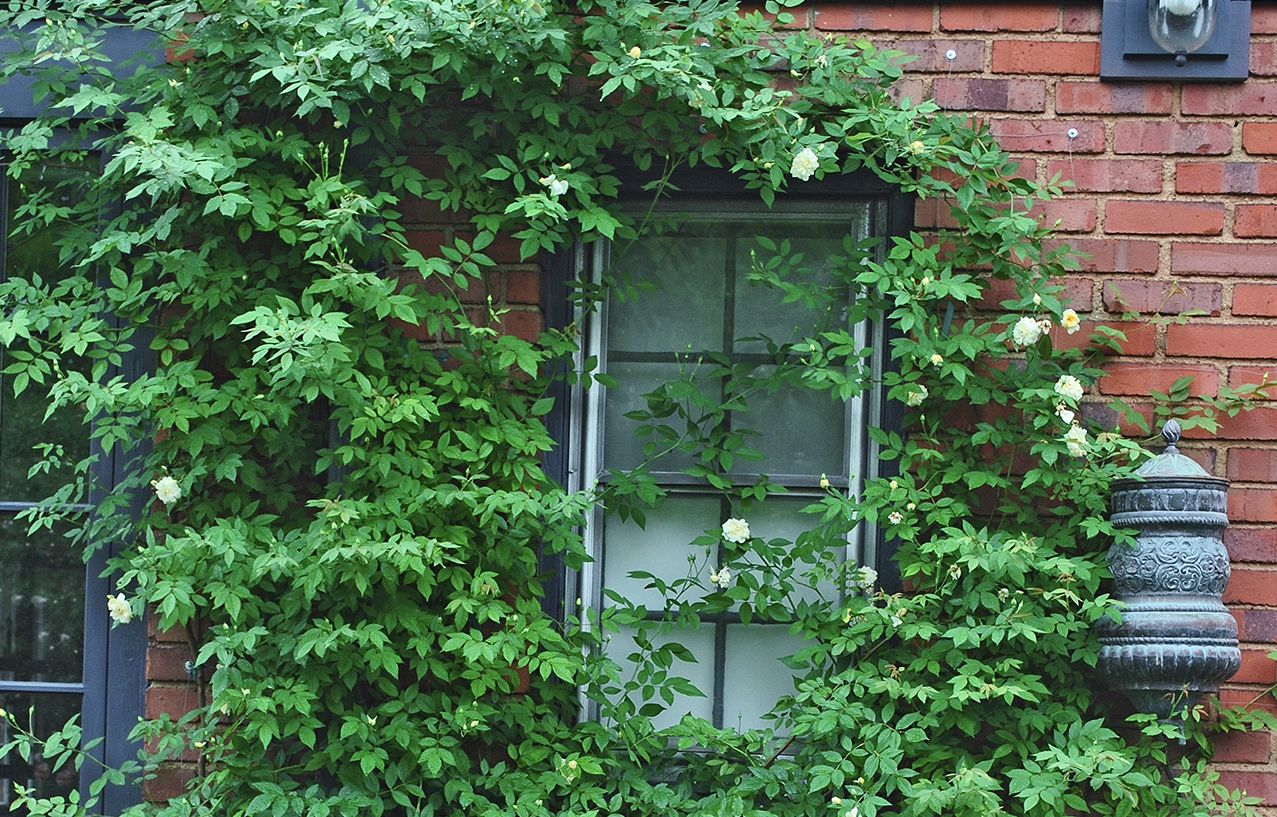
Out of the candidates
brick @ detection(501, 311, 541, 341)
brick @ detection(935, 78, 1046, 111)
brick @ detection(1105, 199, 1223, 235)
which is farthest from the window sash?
brick @ detection(1105, 199, 1223, 235)

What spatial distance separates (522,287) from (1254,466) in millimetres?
1850

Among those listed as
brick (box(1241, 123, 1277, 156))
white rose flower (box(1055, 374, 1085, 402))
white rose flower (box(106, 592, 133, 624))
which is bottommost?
white rose flower (box(106, 592, 133, 624))

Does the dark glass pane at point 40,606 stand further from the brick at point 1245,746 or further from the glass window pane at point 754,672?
the brick at point 1245,746

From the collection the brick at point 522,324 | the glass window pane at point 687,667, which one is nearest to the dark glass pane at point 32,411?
the brick at point 522,324

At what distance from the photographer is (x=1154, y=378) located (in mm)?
3217

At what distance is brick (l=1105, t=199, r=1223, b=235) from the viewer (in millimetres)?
3225

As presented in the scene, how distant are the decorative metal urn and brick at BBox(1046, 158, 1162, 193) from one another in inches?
27.1

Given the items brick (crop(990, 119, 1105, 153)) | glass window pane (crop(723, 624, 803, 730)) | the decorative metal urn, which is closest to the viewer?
the decorative metal urn

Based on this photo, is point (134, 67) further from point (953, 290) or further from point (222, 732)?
point (953, 290)

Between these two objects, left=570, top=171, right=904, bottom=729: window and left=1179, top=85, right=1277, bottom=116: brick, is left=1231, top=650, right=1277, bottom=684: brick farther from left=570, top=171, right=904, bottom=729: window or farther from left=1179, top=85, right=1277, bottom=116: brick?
left=1179, top=85, right=1277, bottom=116: brick

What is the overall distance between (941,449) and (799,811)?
0.93 m

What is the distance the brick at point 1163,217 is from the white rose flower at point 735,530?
1.16 meters

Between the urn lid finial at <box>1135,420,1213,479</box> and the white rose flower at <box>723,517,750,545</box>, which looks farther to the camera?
the white rose flower at <box>723,517,750,545</box>

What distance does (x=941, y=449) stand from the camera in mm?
3227
